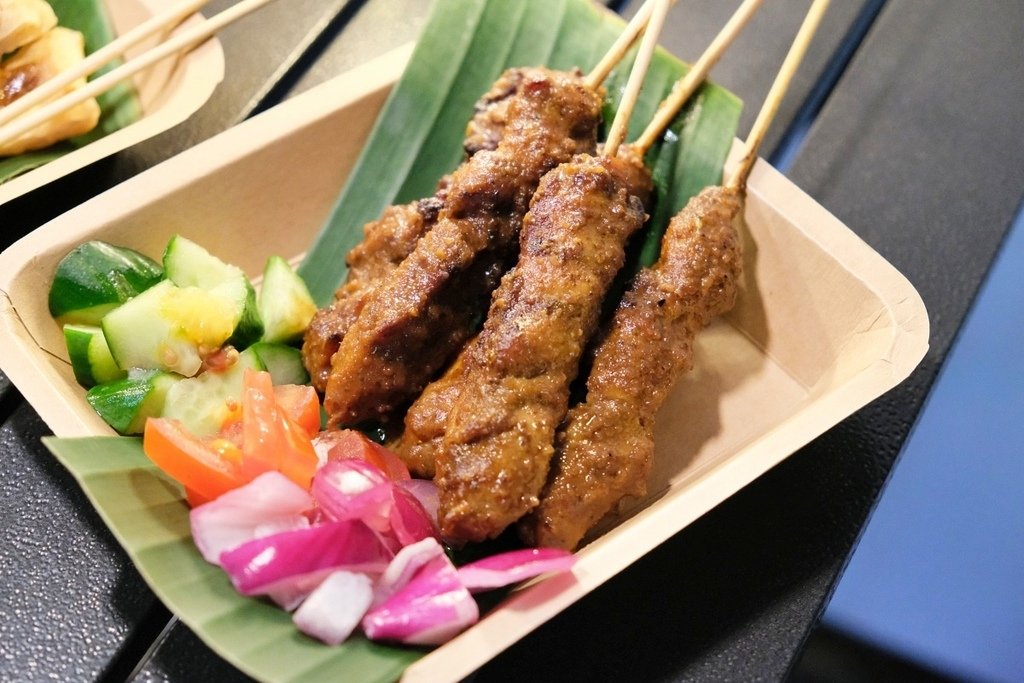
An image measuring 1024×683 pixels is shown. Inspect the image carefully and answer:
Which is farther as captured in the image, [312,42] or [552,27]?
[312,42]

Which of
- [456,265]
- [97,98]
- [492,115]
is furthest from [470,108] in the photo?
[97,98]

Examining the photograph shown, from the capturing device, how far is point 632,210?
242 centimetres

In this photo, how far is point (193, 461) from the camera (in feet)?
6.42

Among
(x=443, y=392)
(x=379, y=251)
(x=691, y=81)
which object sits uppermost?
(x=691, y=81)

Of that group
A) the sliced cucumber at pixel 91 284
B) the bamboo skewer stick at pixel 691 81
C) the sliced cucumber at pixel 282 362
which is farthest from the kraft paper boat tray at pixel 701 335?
the sliced cucumber at pixel 282 362

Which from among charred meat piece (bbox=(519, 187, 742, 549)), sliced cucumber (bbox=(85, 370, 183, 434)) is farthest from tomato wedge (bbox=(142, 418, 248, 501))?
charred meat piece (bbox=(519, 187, 742, 549))

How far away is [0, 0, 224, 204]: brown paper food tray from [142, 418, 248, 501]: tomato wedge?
112 cm

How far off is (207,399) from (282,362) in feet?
0.97

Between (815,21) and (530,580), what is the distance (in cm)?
208

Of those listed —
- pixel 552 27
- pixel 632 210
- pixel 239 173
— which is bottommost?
pixel 239 173

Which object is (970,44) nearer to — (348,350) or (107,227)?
(348,350)

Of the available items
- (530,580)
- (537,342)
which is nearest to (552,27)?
(537,342)

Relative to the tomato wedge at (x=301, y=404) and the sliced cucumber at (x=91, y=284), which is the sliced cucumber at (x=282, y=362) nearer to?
the tomato wedge at (x=301, y=404)

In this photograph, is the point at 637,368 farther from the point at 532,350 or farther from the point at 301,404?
the point at 301,404
